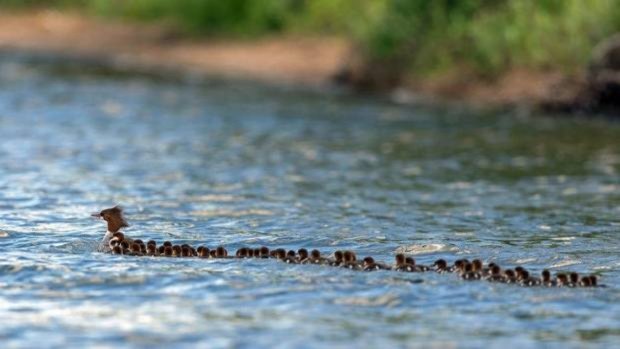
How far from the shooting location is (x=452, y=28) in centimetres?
3478

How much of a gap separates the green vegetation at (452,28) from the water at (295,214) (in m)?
2.66

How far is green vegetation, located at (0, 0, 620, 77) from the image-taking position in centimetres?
3141

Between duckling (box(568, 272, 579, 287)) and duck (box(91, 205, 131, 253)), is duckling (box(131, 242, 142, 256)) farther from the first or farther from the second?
duckling (box(568, 272, 579, 287))

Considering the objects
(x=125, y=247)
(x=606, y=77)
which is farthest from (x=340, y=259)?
(x=606, y=77)

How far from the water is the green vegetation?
8.73ft

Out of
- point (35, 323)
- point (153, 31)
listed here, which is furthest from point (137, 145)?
point (153, 31)

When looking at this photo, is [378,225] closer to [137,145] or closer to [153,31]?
→ [137,145]

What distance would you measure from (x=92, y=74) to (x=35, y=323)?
27.6 metres

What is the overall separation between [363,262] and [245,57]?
2647 cm

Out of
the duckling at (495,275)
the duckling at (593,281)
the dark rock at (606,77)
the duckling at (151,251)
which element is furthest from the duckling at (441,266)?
the dark rock at (606,77)

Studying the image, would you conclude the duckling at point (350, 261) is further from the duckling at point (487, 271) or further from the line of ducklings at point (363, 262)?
the duckling at point (487, 271)

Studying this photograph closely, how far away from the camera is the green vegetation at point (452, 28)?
3141 centimetres

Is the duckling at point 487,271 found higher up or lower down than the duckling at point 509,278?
higher up

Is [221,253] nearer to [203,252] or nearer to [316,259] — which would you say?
[203,252]
